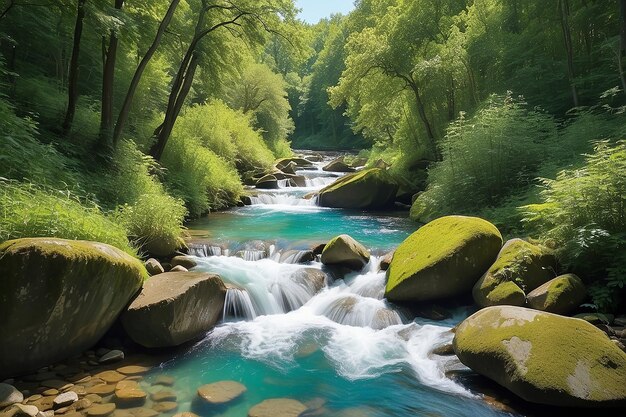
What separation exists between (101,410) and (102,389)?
1.42 feet

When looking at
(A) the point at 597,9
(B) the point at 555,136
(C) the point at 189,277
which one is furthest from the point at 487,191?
(C) the point at 189,277

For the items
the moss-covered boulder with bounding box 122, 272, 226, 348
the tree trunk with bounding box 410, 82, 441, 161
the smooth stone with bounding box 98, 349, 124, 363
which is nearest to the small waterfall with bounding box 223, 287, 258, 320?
the moss-covered boulder with bounding box 122, 272, 226, 348

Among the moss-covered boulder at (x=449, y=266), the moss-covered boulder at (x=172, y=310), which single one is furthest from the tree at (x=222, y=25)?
the moss-covered boulder at (x=449, y=266)

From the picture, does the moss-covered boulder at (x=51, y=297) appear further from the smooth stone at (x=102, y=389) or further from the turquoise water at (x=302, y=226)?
the turquoise water at (x=302, y=226)

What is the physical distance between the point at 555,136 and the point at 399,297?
6.86 meters

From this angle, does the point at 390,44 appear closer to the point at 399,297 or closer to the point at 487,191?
the point at 487,191

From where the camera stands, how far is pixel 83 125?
36.1 ft

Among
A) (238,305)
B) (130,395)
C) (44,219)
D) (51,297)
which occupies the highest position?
(44,219)

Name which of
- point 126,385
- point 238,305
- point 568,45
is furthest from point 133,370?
point 568,45

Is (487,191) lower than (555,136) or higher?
lower

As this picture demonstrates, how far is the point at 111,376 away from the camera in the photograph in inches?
195

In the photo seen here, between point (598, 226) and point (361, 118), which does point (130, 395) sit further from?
point (361, 118)

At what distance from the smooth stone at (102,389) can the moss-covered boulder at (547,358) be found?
422cm

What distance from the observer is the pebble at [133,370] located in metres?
5.09
